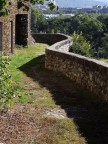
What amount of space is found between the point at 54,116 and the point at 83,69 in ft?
14.7

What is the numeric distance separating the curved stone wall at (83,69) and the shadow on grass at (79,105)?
275 mm

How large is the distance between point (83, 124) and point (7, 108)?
245 cm

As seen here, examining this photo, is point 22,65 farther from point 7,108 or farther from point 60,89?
point 7,108

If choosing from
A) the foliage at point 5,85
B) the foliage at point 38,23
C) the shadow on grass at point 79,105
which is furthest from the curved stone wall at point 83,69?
the foliage at point 38,23

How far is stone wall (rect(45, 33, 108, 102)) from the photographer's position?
1348cm

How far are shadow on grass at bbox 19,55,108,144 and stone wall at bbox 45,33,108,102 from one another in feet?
0.89

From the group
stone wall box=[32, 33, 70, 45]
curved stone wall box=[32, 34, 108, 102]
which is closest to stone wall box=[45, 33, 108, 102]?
curved stone wall box=[32, 34, 108, 102]

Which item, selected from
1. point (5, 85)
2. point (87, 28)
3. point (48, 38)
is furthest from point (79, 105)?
point (87, 28)

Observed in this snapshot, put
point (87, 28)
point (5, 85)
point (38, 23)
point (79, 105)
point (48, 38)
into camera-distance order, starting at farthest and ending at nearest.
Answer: point (38, 23) → point (87, 28) → point (48, 38) → point (79, 105) → point (5, 85)

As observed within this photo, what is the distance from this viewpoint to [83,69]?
1588 cm

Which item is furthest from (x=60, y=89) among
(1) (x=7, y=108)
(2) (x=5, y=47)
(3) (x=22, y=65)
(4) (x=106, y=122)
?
(2) (x=5, y=47)

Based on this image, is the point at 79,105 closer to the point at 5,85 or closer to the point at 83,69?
the point at 83,69

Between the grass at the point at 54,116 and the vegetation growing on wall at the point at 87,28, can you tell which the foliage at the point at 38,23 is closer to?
the vegetation growing on wall at the point at 87,28

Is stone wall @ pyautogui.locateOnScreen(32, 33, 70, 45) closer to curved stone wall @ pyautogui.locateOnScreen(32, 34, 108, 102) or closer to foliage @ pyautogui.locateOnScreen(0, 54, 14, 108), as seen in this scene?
curved stone wall @ pyautogui.locateOnScreen(32, 34, 108, 102)
